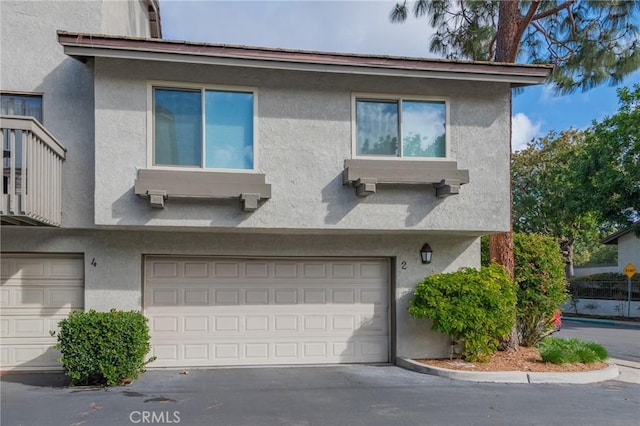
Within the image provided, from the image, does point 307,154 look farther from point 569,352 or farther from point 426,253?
point 569,352

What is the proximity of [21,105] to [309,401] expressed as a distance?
23.5ft

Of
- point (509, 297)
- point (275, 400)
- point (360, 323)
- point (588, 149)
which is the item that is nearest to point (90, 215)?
point (275, 400)

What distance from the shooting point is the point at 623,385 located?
8211 mm

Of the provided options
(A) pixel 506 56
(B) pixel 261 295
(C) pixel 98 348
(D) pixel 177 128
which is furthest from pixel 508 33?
(C) pixel 98 348

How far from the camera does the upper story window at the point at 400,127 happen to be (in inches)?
349

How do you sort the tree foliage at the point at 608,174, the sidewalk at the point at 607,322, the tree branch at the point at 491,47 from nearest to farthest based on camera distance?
the tree branch at the point at 491,47 → the tree foliage at the point at 608,174 → the sidewalk at the point at 607,322

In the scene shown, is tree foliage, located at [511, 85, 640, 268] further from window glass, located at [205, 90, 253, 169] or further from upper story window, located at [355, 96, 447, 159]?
window glass, located at [205, 90, 253, 169]

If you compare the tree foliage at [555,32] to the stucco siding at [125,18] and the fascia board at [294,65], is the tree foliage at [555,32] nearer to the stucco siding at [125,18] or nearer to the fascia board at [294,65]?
the fascia board at [294,65]

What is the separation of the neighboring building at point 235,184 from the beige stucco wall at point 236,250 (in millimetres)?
36

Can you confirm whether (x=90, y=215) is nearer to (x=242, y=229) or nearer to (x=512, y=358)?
(x=242, y=229)

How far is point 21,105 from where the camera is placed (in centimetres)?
864

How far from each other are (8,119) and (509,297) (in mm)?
8835

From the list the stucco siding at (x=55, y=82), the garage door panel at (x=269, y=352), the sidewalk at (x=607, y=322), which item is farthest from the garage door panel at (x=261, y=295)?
the sidewalk at (x=607, y=322)

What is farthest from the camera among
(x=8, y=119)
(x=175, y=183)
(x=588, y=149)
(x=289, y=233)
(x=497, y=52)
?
(x=588, y=149)
